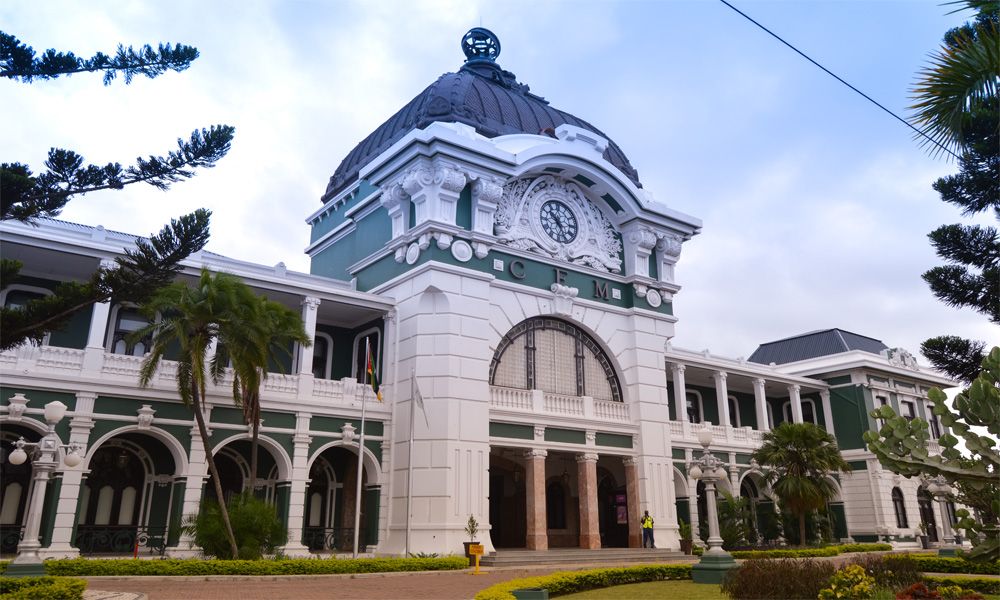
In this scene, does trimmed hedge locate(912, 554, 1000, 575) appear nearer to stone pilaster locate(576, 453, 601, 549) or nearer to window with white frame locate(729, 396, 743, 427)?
stone pilaster locate(576, 453, 601, 549)

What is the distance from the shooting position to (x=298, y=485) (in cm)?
2434

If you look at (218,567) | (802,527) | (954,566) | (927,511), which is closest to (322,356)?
(218,567)

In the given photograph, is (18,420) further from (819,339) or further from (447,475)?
(819,339)

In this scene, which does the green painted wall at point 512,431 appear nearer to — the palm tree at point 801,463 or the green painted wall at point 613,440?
the green painted wall at point 613,440

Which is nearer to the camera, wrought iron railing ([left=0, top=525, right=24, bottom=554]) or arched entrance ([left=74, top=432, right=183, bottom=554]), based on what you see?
wrought iron railing ([left=0, top=525, right=24, bottom=554])

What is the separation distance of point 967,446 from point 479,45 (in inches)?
1338

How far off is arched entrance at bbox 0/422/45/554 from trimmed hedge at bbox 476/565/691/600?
1520 centimetres

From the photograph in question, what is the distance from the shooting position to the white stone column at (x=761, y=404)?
39091 millimetres

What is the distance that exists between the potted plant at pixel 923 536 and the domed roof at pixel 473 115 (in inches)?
890

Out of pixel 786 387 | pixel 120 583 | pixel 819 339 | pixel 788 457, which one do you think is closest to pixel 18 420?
pixel 120 583

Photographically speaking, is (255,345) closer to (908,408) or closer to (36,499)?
(36,499)

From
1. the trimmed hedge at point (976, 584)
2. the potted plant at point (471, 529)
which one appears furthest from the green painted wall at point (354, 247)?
the trimmed hedge at point (976, 584)

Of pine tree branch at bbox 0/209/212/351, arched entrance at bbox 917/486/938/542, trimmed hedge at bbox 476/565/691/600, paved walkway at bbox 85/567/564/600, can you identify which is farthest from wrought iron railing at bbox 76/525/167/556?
arched entrance at bbox 917/486/938/542

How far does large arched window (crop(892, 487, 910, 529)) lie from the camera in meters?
39.8
